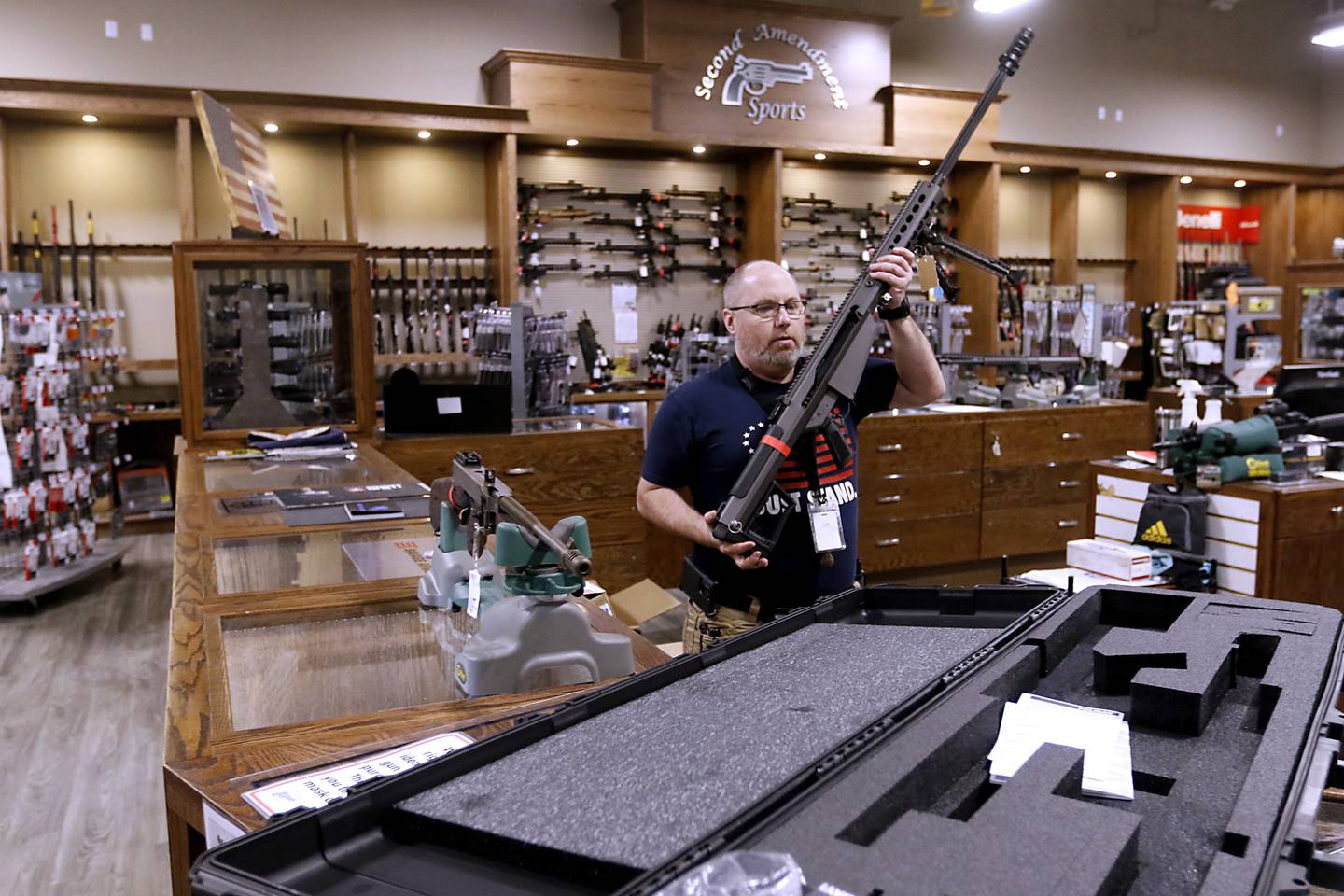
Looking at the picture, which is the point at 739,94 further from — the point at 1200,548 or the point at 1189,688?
the point at 1189,688

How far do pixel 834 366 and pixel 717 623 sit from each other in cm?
68

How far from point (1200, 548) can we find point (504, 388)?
9.24ft

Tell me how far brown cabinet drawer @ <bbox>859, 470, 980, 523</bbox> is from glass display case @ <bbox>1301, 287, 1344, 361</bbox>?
253 inches

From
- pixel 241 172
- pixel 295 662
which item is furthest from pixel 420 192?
pixel 295 662

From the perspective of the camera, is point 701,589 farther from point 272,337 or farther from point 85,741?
point 272,337

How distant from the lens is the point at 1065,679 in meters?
1.12

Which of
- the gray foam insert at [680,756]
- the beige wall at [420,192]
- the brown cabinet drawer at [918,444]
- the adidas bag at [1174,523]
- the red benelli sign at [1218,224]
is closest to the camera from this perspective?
the gray foam insert at [680,756]

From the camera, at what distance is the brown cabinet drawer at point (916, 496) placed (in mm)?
5316

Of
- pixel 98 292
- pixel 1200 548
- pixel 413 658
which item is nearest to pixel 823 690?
pixel 413 658

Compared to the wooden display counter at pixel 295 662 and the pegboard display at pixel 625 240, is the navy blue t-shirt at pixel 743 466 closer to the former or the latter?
the wooden display counter at pixel 295 662

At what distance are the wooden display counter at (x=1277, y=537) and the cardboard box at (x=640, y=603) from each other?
1747mm

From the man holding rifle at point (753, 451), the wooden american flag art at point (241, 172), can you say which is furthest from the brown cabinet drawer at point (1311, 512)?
the wooden american flag art at point (241, 172)

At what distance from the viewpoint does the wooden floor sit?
2.86m

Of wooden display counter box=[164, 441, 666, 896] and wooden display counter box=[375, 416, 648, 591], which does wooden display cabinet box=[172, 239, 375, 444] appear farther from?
wooden display counter box=[164, 441, 666, 896]
